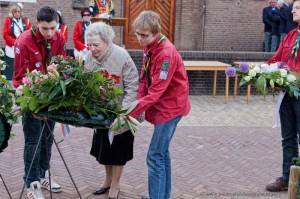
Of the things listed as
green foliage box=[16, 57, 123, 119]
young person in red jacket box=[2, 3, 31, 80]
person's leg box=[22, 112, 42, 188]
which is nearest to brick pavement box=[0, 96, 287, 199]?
person's leg box=[22, 112, 42, 188]

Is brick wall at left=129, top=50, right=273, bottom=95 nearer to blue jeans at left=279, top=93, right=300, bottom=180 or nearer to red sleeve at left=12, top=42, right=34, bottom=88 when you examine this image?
blue jeans at left=279, top=93, right=300, bottom=180

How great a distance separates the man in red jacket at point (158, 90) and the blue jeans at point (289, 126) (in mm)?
1377

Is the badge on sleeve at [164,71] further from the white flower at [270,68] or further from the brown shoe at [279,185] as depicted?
the brown shoe at [279,185]

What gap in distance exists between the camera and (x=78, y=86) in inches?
160

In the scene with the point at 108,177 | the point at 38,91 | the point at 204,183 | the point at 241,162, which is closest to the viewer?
the point at 38,91

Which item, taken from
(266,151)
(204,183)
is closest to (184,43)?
(266,151)

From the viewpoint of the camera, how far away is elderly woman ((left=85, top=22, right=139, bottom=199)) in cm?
464

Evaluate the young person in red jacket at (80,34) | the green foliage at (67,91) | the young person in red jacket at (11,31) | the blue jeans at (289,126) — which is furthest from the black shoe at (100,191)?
the young person in red jacket at (11,31)

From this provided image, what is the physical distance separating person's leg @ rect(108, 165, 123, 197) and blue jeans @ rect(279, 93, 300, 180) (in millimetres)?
1951

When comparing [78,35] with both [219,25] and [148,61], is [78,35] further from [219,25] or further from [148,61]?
[219,25]

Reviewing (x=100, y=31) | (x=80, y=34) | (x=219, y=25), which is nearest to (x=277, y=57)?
(x=100, y=31)

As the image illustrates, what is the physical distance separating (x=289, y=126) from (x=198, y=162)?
1.67 metres

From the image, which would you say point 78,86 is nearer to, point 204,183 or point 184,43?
point 204,183

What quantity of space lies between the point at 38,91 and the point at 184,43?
581 inches
